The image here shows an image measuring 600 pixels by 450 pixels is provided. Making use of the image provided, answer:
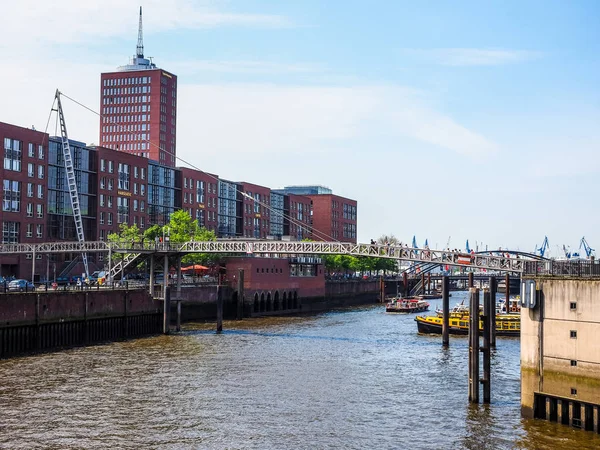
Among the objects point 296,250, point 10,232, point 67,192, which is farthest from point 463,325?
point 67,192

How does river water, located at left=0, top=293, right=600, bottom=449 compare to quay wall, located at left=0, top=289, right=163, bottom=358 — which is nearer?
river water, located at left=0, top=293, right=600, bottom=449

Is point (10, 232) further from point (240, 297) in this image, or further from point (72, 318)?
point (72, 318)

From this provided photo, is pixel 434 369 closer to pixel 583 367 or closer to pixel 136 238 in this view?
pixel 583 367

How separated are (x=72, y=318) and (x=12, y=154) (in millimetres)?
51807

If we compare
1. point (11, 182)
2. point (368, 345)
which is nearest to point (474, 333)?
point (368, 345)

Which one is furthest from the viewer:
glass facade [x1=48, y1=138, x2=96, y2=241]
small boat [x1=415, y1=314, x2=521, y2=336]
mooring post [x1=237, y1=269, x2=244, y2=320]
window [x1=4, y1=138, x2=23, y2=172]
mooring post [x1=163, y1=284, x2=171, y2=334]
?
glass facade [x1=48, y1=138, x2=96, y2=241]

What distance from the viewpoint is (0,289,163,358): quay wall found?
63.7 metres

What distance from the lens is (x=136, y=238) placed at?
12569 centimetres

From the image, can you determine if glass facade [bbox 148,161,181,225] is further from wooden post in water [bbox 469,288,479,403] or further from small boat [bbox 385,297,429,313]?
wooden post in water [bbox 469,288,479,403]

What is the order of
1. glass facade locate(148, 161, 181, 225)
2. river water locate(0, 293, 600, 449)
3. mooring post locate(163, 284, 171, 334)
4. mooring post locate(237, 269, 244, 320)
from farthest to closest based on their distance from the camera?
glass facade locate(148, 161, 181, 225), mooring post locate(237, 269, 244, 320), mooring post locate(163, 284, 171, 334), river water locate(0, 293, 600, 449)

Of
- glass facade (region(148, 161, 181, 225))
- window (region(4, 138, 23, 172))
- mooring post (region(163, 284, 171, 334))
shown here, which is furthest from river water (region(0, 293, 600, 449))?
glass facade (region(148, 161, 181, 225))

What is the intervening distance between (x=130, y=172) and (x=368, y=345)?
8081 cm

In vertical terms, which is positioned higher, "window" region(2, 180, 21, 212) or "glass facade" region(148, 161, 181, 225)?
"glass facade" region(148, 161, 181, 225)

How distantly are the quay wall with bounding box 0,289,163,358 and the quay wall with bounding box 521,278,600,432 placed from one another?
1541 inches
